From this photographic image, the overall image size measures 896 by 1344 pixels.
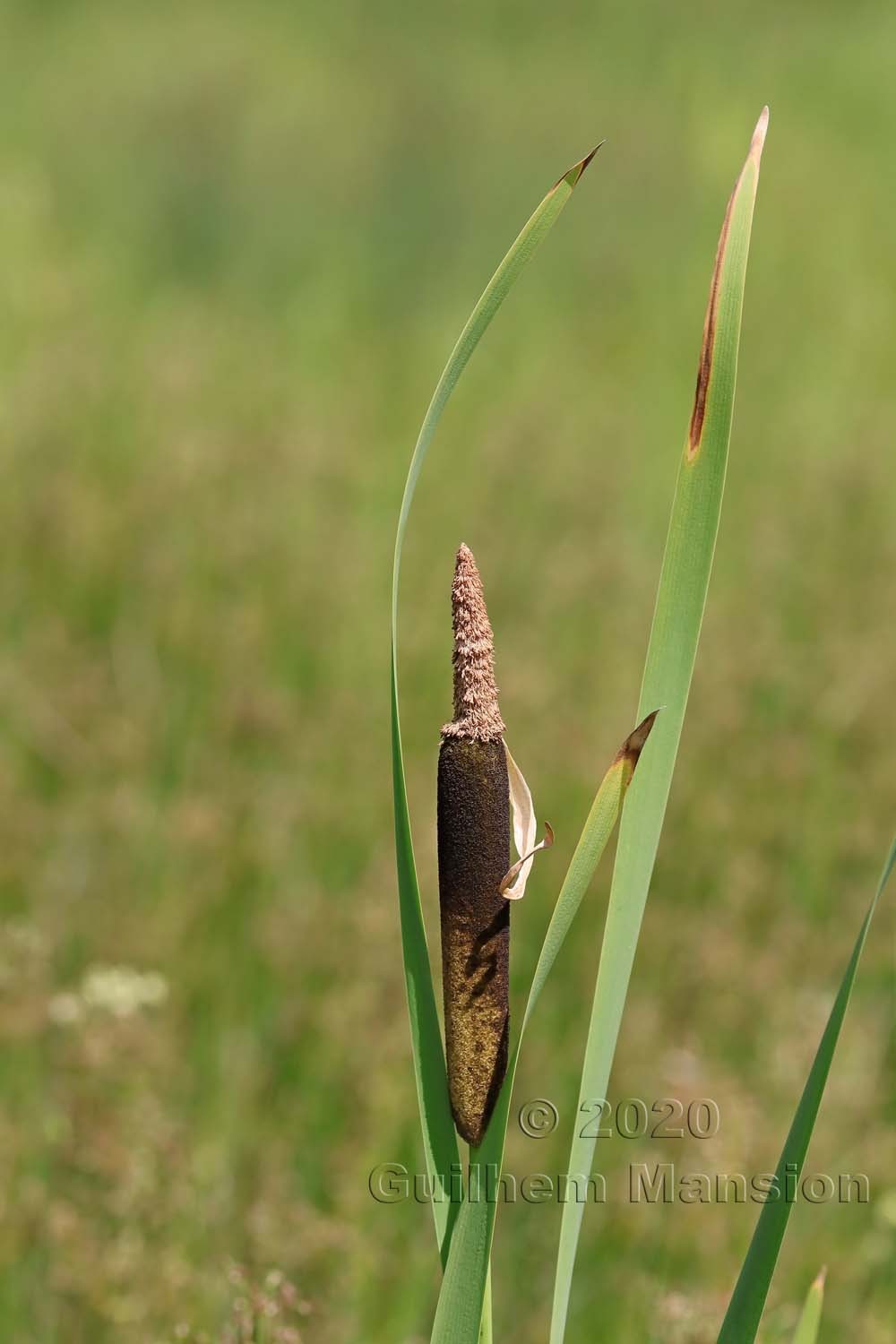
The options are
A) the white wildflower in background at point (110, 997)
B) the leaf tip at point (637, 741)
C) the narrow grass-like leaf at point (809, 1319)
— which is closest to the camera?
the leaf tip at point (637, 741)

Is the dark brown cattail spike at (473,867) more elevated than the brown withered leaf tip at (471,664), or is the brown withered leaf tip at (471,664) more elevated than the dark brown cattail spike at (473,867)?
the brown withered leaf tip at (471,664)

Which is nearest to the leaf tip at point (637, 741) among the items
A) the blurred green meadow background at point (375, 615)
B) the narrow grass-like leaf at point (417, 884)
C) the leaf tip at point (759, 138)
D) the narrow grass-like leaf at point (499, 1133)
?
the narrow grass-like leaf at point (499, 1133)

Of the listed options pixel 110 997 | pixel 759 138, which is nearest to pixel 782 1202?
pixel 759 138

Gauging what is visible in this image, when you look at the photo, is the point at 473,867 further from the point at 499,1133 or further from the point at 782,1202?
the point at 782,1202

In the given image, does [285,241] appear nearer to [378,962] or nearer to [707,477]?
[378,962]

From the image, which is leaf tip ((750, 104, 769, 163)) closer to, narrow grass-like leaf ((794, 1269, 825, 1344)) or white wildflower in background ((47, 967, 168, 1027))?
narrow grass-like leaf ((794, 1269, 825, 1344))

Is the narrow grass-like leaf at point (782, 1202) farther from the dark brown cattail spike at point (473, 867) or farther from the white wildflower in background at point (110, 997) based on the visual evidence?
the white wildflower in background at point (110, 997)
